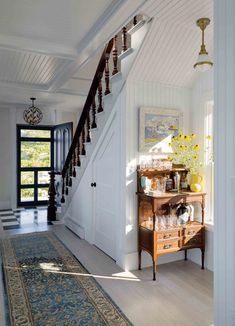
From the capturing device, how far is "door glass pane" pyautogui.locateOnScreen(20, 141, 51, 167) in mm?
7383

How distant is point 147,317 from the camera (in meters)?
2.42

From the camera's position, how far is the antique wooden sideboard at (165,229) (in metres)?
3.18

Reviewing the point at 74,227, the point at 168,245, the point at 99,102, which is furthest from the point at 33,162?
the point at 168,245

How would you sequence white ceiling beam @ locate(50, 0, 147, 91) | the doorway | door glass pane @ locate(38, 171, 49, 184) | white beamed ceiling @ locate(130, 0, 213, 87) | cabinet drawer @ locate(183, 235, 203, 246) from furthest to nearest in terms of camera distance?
door glass pane @ locate(38, 171, 49, 184) < the doorway < cabinet drawer @ locate(183, 235, 203, 246) < white ceiling beam @ locate(50, 0, 147, 91) < white beamed ceiling @ locate(130, 0, 213, 87)

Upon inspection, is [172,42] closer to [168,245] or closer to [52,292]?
[168,245]

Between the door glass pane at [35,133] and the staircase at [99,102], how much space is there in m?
2.00

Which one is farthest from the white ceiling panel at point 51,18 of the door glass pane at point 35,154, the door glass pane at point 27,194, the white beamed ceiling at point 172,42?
the door glass pane at point 27,194

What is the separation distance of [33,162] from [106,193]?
408 centimetres

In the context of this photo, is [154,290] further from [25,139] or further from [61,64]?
[25,139]

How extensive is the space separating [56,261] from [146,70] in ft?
8.62

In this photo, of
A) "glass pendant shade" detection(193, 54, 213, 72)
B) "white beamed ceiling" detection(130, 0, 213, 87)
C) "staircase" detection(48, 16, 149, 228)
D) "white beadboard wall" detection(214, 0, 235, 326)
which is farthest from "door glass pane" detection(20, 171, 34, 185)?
"white beadboard wall" detection(214, 0, 235, 326)

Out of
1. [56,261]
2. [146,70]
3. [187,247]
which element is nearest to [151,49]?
[146,70]

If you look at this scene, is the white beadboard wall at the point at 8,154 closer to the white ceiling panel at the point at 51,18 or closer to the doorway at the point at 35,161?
the doorway at the point at 35,161

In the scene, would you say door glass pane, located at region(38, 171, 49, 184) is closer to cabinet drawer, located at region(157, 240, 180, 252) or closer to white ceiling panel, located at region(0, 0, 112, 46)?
white ceiling panel, located at region(0, 0, 112, 46)
